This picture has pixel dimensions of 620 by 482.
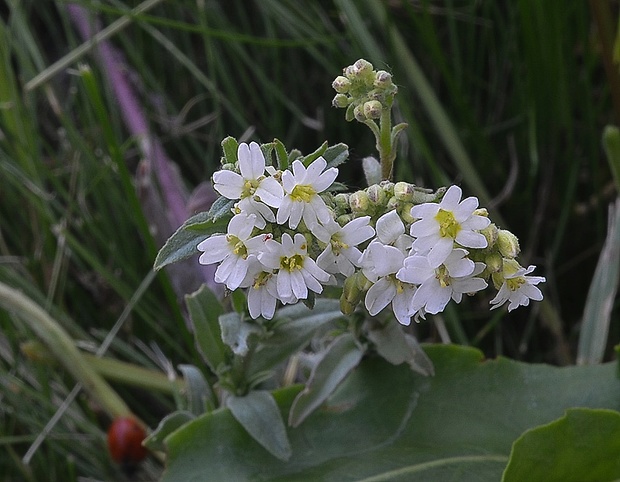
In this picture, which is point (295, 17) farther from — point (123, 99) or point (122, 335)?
point (122, 335)

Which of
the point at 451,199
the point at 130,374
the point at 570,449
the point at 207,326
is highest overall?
the point at 451,199

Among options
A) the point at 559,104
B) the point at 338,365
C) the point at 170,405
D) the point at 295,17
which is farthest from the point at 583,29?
the point at 170,405

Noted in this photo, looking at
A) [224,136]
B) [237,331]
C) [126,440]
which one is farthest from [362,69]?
[224,136]

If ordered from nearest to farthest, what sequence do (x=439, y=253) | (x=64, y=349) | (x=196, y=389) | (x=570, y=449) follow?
(x=439, y=253) → (x=570, y=449) → (x=196, y=389) → (x=64, y=349)

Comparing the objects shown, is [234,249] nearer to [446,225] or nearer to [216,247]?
[216,247]

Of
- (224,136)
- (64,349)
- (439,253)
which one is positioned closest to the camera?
(439,253)

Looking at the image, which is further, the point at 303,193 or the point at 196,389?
the point at 196,389
